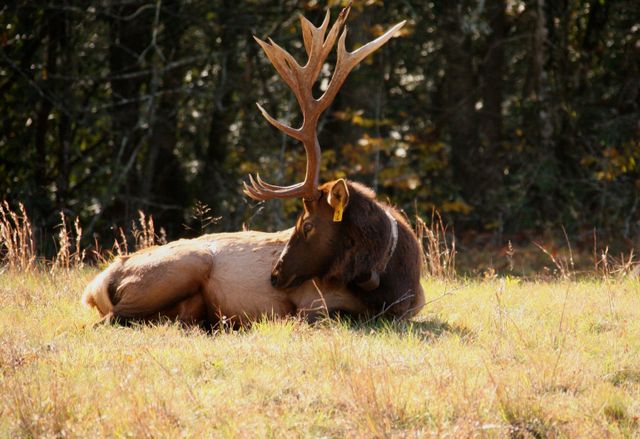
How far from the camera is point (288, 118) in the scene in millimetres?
15328

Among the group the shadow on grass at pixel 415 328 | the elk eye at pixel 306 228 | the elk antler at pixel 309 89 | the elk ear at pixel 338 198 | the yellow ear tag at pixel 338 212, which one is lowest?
the shadow on grass at pixel 415 328

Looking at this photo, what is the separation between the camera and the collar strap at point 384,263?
7.34 m

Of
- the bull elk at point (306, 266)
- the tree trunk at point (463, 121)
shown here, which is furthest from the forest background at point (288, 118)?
the bull elk at point (306, 266)

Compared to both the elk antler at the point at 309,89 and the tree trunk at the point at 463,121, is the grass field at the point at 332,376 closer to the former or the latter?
the elk antler at the point at 309,89

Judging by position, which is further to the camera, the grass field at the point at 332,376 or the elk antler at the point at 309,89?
the elk antler at the point at 309,89

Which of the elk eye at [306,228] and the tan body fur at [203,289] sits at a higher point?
the elk eye at [306,228]

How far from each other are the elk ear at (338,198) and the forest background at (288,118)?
7195 mm

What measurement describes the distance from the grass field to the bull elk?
343 mm

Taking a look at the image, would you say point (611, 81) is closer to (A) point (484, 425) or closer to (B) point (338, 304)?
(B) point (338, 304)

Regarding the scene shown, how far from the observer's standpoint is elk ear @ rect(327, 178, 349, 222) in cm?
723

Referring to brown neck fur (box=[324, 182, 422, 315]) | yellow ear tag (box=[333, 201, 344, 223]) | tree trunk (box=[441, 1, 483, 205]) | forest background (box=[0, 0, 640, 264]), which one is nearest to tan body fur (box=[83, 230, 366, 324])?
brown neck fur (box=[324, 182, 422, 315])

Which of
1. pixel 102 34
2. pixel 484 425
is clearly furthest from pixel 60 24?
pixel 484 425

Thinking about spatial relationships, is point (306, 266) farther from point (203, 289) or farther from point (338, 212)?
point (203, 289)

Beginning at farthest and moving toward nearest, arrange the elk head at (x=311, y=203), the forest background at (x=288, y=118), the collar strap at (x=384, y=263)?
the forest background at (x=288, y=118) → the elk head at (x=311, y=203) → the collar strap at (x=384, y=263)
